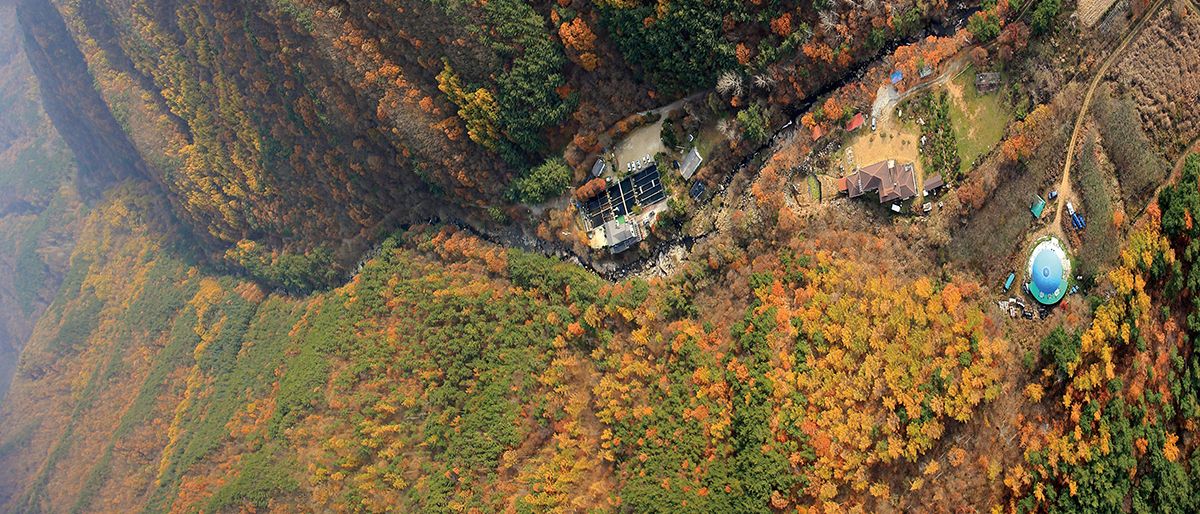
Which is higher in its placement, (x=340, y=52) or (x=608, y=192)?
(x=340, y=52)

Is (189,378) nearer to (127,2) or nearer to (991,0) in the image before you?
(127,2)

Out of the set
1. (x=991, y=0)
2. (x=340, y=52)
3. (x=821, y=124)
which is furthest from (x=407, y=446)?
(x=991, y=0)

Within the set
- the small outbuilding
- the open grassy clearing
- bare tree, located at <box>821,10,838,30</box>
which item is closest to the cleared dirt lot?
the small outbuilding

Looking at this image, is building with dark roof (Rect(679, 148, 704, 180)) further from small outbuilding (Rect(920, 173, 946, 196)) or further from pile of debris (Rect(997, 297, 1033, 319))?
pile of debris (Rect(997, 297, 1033, 319))

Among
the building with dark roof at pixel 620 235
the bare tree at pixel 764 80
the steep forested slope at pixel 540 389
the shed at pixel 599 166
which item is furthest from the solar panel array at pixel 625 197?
the bare tree at pixel 764 80

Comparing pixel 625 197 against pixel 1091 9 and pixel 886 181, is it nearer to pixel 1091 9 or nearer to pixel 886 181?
pixel 886 181

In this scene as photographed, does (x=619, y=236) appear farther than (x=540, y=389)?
Yes

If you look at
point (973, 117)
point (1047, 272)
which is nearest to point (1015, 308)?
point (1047, 272)
